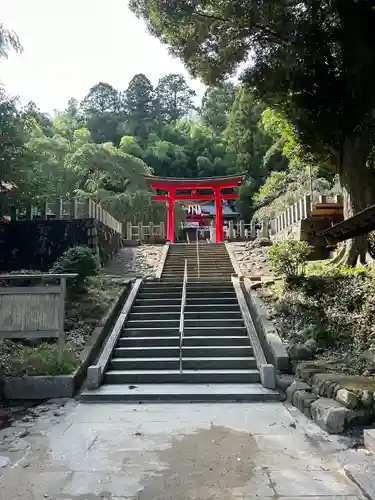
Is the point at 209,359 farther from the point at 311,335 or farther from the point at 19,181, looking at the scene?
the point at 19,181

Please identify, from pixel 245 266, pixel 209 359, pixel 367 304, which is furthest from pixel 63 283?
pixel 245 266

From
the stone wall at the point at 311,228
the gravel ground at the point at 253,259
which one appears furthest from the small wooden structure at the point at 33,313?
the stone wall at the point at 311,228

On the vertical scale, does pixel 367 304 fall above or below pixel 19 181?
below

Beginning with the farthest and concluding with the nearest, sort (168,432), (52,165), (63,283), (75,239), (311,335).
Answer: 1. (52,165)
2. (75,239)
3. (311,335)
4. (63,283)
5. (168,432)

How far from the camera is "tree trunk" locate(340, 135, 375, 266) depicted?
34.0ft

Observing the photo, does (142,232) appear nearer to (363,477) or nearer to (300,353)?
(300,353)

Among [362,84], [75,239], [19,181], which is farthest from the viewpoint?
[75,239]

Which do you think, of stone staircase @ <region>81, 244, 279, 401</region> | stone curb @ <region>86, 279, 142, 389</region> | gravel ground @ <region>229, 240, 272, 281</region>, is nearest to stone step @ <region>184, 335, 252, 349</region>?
stone staircase @ <region>81, 244, 279, 401</region>

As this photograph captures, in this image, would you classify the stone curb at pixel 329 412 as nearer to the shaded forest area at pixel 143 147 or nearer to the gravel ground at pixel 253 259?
the gravel ground at pixel 253 259

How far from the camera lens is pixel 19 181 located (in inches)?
466

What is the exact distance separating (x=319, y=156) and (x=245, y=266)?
4129 millimetres

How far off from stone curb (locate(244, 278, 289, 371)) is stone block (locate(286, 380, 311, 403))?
0.73 meters

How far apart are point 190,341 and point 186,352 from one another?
1.41 ft

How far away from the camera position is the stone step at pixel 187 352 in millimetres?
7897
